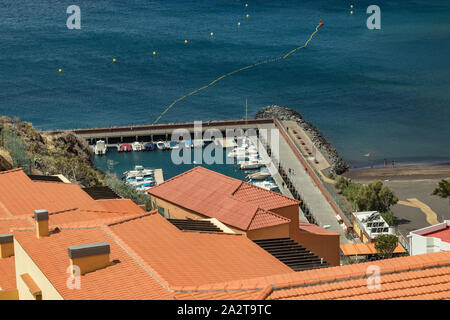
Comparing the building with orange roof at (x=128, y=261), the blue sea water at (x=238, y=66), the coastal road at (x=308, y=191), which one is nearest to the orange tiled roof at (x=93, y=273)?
the building with orange roof at (x=128, y=261)

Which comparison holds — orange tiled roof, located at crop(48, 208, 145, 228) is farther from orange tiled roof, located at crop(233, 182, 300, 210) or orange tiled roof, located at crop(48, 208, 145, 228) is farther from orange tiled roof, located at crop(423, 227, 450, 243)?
orange tiled roof, located at crop(423, 227, 450, 243)

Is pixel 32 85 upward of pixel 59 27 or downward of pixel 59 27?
downward

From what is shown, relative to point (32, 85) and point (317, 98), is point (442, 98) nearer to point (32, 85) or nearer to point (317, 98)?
point (317, 98)

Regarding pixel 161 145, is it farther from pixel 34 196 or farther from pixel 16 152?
pixel 34 196
